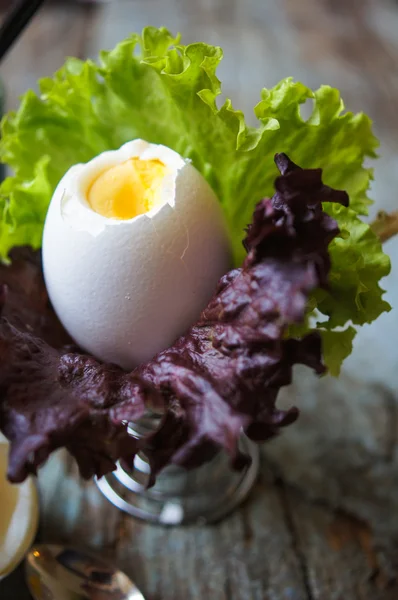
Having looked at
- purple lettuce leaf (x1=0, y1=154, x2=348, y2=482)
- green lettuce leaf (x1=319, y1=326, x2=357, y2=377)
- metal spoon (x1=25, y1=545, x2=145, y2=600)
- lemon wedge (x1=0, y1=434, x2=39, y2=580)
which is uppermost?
purple lettuce leaf (x1=0, y1=154, x2=348, y2=482)

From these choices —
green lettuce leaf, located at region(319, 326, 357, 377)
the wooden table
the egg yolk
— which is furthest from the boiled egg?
the wooden table

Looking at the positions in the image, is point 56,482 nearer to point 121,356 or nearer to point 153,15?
point 121,356

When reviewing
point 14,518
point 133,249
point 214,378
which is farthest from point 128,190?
point 14,518

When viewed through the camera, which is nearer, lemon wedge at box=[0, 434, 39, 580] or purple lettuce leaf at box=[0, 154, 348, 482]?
purple lettuce leaf at box=[0, 154, 348, 482]

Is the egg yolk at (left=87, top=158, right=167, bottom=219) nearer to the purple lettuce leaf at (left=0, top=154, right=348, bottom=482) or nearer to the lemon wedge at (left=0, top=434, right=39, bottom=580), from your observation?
the purple lettuce leaf at (left=0, top=154, right=348, bottom=482)

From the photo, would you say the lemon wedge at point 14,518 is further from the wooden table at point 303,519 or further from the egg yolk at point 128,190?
the egg yolk at point 128,190

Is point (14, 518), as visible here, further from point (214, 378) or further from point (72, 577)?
point (214, 378)

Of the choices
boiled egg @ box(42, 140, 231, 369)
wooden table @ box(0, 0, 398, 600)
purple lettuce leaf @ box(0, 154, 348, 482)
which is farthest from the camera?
wooden table @ box(0, 0, 398, 600)

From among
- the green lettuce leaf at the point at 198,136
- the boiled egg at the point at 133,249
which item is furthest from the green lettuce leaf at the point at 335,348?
the boiled egg at the point at 133,249
